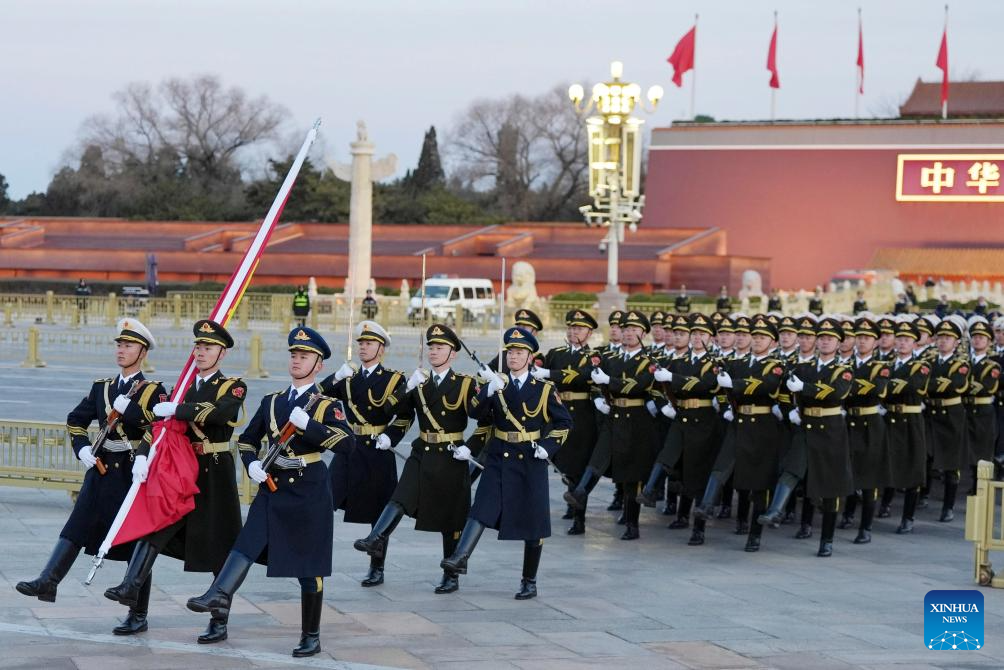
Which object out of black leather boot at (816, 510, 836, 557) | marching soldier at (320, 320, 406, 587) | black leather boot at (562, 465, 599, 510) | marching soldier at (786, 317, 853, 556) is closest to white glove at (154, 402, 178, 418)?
marching soldier at (320, 320, 406, 587)

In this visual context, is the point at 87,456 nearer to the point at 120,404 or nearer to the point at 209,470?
the point at 120,404

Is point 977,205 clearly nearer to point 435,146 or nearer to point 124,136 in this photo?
point 435,146

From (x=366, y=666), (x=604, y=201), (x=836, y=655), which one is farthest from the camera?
(x=604, y=201)

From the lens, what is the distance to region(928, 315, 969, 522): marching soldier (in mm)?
12094

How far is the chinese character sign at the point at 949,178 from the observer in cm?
4931

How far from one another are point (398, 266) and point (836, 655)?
4267 centimetres

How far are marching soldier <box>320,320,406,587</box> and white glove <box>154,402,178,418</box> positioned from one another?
171 centimetres

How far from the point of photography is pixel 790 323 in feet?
35.2

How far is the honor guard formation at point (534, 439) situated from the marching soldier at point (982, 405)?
17 millimetres

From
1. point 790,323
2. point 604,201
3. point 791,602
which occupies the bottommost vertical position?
point 791,602

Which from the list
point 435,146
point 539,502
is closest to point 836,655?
point 539,502

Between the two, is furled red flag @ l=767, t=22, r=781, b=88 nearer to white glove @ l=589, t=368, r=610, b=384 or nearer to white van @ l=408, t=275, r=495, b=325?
white van @ l=408, t=275, r=495, b=325

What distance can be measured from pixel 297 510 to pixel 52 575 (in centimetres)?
128

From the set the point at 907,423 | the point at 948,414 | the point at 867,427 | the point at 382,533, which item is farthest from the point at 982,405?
the point at 382,533
